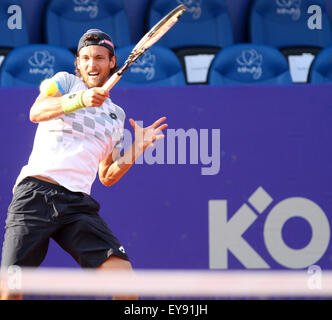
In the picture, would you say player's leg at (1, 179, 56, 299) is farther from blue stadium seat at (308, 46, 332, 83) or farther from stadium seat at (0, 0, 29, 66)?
blue stadium seat at (308, 46, 332, 83)

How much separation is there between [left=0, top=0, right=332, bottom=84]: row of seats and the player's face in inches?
94.3

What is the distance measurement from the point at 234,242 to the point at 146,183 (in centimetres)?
61

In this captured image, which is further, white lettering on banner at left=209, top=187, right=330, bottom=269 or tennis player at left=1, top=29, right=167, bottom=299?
white lettering on banner at left=209, top=187, right=330, bottom=269

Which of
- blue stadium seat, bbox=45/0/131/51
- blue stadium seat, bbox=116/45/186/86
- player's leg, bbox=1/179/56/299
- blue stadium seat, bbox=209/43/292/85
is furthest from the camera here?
blue stadium seat, bbox=45/0/131/51

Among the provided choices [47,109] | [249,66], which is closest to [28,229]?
[47,109]

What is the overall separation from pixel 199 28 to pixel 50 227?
3477mm

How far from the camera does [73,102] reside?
3037 mm

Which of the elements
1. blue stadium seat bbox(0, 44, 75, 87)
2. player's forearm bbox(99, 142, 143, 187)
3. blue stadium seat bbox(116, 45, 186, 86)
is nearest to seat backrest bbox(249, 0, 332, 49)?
blue stadium seat bbox(116, 45, 186, 86)

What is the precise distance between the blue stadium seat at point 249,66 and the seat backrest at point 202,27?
0.63 metres

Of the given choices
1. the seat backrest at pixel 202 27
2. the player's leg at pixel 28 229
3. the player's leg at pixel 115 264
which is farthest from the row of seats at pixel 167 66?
the player's leg at pixel 115 264

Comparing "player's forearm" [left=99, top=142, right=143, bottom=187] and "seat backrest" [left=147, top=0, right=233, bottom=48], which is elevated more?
"seat backrest" [left=147, top=0, right=233, bottom=48]

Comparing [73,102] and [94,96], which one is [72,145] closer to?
[73,102]

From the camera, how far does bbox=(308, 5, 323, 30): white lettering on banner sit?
625 centimetres
